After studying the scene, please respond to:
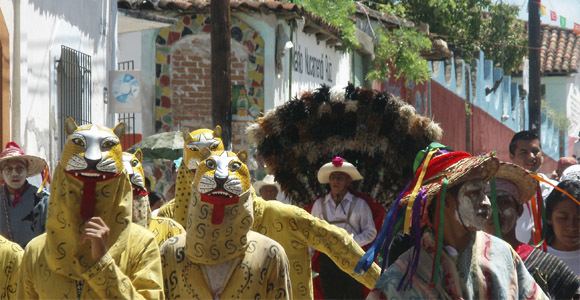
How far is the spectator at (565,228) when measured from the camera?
830cm

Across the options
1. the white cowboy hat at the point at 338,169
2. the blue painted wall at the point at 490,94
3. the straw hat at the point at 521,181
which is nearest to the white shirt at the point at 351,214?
the white cowboy hat at the point at 338,169

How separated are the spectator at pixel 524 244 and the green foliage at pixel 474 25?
23917mm

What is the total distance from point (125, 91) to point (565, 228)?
12.3 meters

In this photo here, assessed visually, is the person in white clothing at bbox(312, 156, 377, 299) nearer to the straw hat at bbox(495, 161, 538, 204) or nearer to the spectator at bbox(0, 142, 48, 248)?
the spectator at bbox(0, 142, 48, 248)

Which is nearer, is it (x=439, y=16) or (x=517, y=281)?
(x=517, y=281)

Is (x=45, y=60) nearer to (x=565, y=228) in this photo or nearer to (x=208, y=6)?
(x=208, y=6)

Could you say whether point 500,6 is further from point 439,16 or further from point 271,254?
point 271,254

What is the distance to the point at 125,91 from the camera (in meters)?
20.1

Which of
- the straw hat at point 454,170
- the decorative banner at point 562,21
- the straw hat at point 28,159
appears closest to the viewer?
the straw hat at point 454,170

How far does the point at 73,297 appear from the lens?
6.66 metres

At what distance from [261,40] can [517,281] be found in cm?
1696

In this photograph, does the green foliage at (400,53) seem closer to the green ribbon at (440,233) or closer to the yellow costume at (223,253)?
the yellow costume at (223,253)

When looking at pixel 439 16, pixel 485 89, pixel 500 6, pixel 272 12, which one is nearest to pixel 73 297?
pixel 272 12

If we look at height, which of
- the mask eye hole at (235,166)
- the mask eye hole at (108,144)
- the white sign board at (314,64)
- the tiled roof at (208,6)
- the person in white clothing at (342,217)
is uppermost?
the tiled roof at (208,6)
